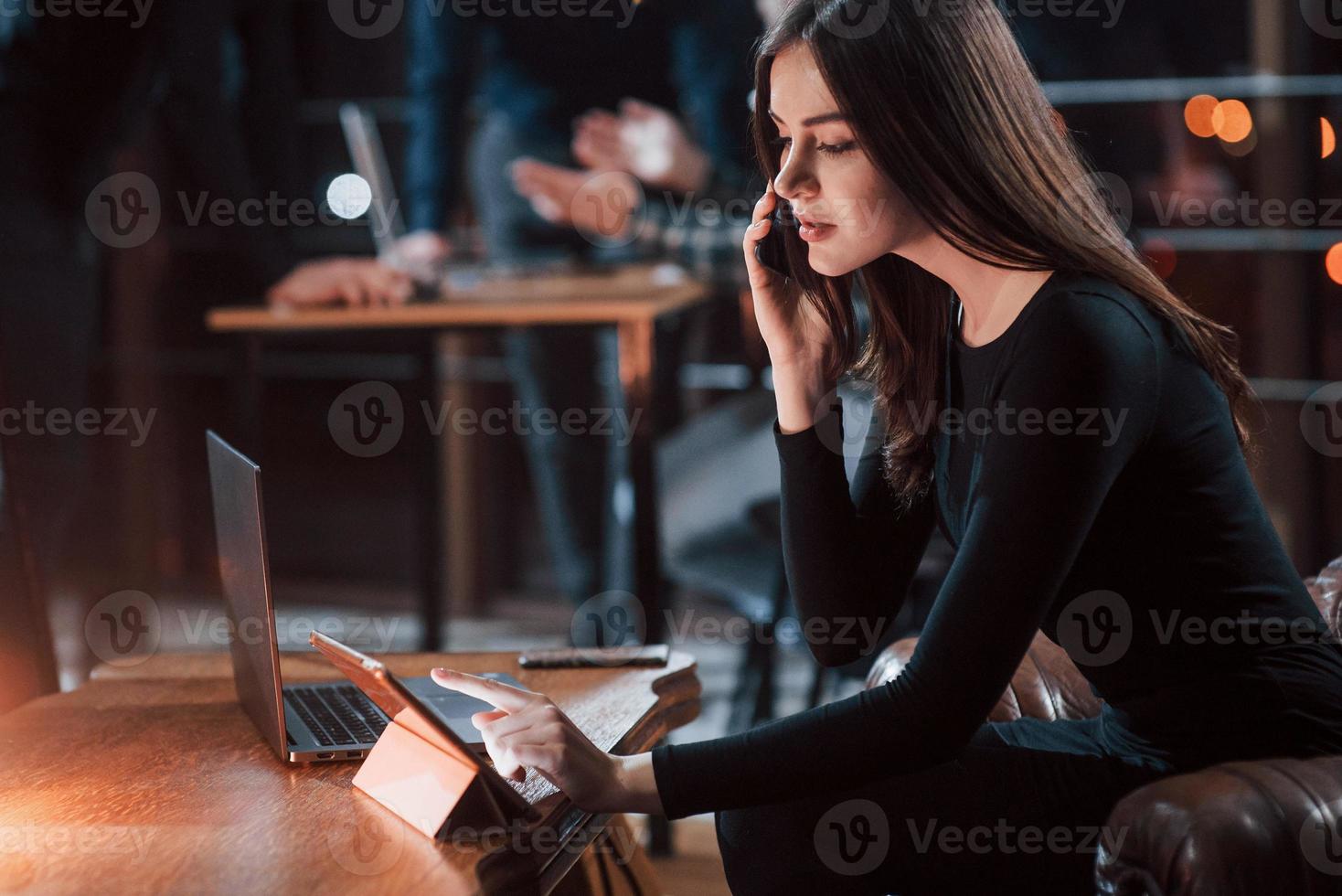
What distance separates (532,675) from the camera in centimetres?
137

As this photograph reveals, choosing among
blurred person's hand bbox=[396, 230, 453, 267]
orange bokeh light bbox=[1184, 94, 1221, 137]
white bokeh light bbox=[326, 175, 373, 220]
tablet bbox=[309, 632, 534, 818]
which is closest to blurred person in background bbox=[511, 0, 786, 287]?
blurred person's hand bbox=[396, 230, 453, 267]

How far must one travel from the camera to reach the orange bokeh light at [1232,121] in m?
3.12

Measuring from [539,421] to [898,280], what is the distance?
6.29 feet

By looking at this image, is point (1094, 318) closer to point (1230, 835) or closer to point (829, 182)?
point (829, 182)

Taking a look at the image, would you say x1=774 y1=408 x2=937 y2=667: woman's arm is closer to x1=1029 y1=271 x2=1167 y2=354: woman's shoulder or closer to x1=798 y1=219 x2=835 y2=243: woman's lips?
x1=798 y1=219 x2=835 y2=243: woman's lips

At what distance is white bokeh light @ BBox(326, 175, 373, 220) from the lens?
3.51 metres

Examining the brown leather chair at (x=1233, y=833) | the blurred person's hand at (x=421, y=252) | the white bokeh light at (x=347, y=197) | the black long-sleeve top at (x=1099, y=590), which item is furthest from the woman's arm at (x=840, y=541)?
the white bokeh light at (x=347, y=197)

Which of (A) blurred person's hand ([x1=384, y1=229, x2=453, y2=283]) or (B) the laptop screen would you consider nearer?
(B) the laptop screen

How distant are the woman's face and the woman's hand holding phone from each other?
142 millimetres

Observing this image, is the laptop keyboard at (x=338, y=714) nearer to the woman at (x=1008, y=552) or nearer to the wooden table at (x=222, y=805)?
the wooden table at (x=222, y=805)

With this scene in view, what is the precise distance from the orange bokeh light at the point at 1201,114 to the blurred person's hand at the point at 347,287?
6.12 ft

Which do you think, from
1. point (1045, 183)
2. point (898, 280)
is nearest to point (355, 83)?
point (898, 280)

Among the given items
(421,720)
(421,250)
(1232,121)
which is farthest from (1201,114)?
(421,720)

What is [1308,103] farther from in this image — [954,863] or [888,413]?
[954,863]
